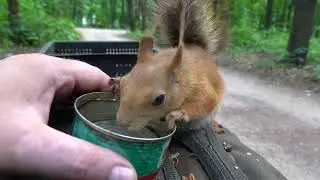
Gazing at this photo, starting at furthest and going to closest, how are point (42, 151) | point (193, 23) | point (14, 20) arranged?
point (14, 20) → point (193, 23) → point (42, 151)

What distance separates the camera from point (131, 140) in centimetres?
79

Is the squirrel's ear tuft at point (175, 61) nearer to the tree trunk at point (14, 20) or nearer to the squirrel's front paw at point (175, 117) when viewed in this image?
the squirrel's front paw at point (175, 117)

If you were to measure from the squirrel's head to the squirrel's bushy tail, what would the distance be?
0.33 m

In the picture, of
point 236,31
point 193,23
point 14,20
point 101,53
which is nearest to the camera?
point 193,23

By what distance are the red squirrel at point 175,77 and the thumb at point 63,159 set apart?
1.00ft

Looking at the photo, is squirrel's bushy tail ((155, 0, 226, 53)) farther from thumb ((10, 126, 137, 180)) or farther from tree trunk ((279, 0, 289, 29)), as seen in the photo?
tree trunk ((279, 0, 289, 29))

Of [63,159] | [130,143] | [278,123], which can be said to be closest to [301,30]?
[278,123]

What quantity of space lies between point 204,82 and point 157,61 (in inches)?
12.6

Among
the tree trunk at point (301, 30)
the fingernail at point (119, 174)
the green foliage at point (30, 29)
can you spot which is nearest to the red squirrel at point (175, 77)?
the fingernail at point (119, 174)

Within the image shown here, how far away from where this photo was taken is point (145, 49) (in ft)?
4.37

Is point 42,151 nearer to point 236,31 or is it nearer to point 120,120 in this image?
point 120,120

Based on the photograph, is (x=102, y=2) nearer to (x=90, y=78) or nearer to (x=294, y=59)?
(x=294, y=59)

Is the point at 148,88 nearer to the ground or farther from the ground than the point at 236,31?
farther from the ground

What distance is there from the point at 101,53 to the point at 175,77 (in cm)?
79
